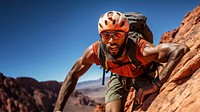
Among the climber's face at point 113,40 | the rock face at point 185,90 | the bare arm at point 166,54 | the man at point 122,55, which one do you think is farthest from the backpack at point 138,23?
the rock face at point 185,90

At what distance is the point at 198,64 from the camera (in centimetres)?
479

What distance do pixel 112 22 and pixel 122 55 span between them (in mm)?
780

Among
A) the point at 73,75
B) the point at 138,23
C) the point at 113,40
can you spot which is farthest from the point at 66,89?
the point at 138,23

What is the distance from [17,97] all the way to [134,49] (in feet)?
308

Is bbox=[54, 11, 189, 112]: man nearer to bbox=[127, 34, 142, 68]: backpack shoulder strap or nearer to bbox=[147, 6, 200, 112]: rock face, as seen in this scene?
bbox=[127, 34, 142, 68]: backpack shoulder strap

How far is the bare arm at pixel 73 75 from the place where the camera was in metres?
5.88

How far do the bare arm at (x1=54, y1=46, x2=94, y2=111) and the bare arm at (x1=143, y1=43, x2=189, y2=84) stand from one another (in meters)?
1.52

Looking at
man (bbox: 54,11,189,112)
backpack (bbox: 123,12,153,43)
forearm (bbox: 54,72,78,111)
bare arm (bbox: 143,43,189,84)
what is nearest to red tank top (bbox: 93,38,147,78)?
man (bbox: 54,11,189,112)

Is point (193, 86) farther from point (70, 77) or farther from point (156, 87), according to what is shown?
point (70, 77)

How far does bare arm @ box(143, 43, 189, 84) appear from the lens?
4.42 m

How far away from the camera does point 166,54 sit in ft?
15.4

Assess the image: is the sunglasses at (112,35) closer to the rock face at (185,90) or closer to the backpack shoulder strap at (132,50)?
the backpack shoulder strap at (132,50)

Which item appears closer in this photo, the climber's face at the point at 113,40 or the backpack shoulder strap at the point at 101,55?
the climber's face at the point at 113,40

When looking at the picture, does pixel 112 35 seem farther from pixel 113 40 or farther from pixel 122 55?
pixel 122 55
